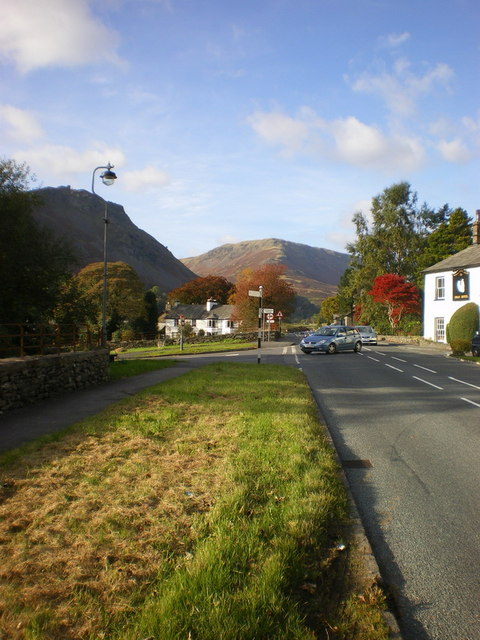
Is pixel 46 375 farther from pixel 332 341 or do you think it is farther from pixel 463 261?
pixel 463 261

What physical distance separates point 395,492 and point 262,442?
2046mm

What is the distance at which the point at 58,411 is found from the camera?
979 centimetres

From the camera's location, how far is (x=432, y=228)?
61.2 metres

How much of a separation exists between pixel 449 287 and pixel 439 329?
3931 millimetres

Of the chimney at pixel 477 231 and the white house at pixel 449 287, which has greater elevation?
the chimney at pixel 477 231

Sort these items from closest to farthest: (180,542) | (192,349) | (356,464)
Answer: (180,542), (356,464), (192,349)

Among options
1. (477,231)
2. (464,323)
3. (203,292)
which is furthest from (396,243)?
(203,292)

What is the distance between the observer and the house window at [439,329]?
133 ft

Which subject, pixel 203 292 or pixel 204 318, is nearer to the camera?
pixel 204 318

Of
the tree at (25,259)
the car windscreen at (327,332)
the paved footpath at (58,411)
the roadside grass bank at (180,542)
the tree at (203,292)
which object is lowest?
the paved footpath at (58,411)

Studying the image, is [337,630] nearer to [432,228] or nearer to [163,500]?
[163,500]

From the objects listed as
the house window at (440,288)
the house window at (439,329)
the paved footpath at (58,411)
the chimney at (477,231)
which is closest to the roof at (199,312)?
the house window at (439,329)

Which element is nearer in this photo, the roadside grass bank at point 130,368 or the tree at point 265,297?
the roadside grass bank at point 130,368

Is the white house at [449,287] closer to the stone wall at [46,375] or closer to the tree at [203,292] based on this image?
the stone wall at [46,375]
